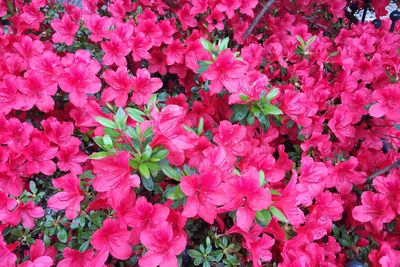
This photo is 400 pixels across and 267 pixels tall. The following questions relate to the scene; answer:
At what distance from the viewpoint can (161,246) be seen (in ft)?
3.23

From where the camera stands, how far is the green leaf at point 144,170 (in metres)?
0.96

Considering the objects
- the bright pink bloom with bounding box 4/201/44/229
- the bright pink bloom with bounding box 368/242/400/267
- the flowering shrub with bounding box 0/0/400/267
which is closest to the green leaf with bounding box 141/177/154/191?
the flowering shrub with bounding box 0/0/400/267

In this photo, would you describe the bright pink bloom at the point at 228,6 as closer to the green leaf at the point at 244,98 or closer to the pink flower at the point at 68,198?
the green leaf at the point at 244,98

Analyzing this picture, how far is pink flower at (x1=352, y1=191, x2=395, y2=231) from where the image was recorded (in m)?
1.28

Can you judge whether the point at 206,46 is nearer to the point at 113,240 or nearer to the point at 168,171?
the point at 168,171

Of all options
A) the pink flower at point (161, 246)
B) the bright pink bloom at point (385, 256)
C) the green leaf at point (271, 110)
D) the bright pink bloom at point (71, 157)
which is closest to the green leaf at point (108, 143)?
the pink flower at point (161, 246)

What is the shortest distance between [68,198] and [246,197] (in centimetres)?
47

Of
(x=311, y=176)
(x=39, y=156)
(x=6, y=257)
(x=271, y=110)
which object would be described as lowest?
(x=6, y=257)

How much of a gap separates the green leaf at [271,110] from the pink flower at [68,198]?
23.3 inches

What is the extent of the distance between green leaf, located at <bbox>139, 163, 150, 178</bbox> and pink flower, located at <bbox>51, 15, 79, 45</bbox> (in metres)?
0.86

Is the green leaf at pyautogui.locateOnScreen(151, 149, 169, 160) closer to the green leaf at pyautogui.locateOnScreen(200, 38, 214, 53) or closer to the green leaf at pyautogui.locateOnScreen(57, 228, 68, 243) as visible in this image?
the green leaf at pyautogui.locateOnScreen(57, 228, 68, 243)

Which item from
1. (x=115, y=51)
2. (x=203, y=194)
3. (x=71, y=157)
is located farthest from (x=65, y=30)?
(x=203, y=194)

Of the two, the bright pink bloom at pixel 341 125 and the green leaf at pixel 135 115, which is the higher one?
the green leaf at pixel 135 115

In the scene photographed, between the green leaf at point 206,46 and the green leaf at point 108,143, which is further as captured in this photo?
the green leaf at point 206,46
